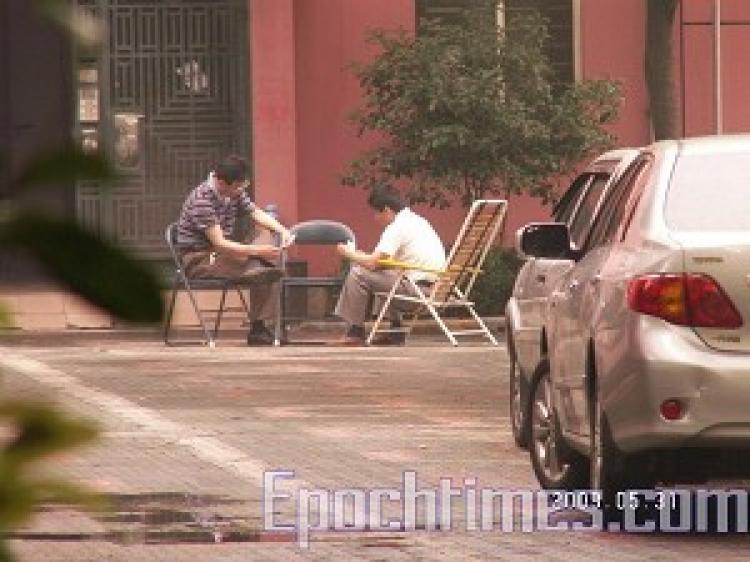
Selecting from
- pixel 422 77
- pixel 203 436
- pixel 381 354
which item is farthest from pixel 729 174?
pixel 422 77

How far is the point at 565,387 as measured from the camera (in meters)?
10.5

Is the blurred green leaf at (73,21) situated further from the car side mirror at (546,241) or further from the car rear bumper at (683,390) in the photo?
the car side mirror at (546,241)

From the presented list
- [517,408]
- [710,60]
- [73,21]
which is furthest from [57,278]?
[710,60]

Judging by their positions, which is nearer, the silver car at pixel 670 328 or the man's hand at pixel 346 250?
the silver car at pixel 670 328

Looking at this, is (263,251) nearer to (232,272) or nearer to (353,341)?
(232,272)

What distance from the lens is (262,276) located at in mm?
21266

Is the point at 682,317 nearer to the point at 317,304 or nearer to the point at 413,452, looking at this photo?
the point at 413,452

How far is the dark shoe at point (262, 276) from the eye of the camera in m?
21.2

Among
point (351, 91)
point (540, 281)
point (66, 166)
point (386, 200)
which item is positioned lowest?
point (540, 281)

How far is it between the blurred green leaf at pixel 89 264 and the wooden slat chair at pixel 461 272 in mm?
19690

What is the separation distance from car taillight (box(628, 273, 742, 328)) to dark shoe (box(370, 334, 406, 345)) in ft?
41.0

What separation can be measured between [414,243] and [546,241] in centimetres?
1066

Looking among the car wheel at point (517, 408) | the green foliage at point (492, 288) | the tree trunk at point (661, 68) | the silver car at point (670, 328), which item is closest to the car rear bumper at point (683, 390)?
the silver car at point (670, 328)

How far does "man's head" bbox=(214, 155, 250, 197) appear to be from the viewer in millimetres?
21312
